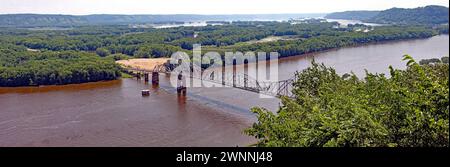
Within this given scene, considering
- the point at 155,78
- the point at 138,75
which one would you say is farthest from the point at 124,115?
the point at 138,75

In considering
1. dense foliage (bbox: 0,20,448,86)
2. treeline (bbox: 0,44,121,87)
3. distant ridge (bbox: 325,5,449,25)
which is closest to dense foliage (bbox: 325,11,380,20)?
distant ridge (bbox: 325,5,449,25)

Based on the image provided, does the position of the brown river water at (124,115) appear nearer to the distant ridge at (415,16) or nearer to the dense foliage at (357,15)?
the distant ridge at (415,16)

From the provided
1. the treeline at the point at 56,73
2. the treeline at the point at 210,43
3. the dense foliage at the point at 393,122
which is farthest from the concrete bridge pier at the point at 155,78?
the dense foliage at the point at 393,122

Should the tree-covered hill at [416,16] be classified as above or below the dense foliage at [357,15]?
below

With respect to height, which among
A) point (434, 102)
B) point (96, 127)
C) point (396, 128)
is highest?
point (434, 102)

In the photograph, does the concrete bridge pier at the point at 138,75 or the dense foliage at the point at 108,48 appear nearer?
the dense foliage at the point at 108,48

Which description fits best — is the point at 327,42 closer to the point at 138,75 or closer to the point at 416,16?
the point at 138,75
